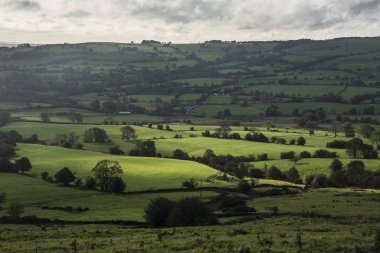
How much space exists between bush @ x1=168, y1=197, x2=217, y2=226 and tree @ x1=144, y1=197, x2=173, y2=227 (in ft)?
6.56

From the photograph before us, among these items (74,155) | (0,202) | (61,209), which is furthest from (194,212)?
(74,155)

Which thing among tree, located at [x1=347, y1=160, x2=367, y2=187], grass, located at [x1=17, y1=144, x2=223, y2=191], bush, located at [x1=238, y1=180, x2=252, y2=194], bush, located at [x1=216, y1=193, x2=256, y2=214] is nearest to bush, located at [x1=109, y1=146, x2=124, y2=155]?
grass, located at [x1=17, y1=144, x2=223, y2=191]

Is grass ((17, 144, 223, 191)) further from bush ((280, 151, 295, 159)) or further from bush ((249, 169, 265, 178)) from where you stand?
bush ((280, 151, 295, 159))

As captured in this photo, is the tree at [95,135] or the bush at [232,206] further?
the tree at [95,135]

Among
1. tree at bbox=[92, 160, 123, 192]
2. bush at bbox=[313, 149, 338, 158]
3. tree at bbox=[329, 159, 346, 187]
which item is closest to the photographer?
tree at bbox=[92, 160, 123, 192]

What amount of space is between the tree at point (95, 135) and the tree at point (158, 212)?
9863cm

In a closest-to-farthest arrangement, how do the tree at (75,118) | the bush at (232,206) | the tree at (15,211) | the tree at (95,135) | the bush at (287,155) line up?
the bush at (232,206), the tree at (15,211), the bush at (287,155), the tree at (95,135), the tree at (75,118)

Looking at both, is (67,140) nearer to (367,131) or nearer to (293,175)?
(293,175)

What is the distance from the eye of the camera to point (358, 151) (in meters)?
131

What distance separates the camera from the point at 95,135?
503ft

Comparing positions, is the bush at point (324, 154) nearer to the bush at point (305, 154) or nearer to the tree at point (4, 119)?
the bush at point (305, 154)

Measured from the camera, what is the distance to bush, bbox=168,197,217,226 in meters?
53.8

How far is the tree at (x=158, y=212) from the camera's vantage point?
5675cm

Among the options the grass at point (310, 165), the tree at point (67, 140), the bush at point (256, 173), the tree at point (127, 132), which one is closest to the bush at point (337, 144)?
the grass at point (310, 165)
